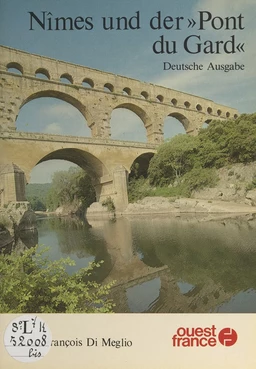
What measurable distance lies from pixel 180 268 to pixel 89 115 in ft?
62.0

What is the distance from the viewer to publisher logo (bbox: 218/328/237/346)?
10.6 feet

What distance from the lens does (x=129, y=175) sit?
23.6m

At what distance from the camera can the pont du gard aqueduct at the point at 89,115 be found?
57.3ft

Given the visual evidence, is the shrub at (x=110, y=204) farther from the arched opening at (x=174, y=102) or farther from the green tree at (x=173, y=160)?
the arched opening at (x=174, y=102)

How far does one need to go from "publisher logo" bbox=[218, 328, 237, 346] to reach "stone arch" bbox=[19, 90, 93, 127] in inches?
778

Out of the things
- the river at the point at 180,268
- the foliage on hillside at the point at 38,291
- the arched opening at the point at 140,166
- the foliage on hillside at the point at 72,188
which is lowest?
the river at the point at 180,268

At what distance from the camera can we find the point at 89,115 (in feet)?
75.4

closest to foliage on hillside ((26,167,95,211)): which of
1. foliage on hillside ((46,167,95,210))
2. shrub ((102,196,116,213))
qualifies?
foliage on hillside ((46,167,95,210))

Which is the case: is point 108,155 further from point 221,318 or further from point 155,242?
point 221,318

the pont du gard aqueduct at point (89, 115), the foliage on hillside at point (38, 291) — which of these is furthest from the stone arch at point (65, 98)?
the foliage on hillside at point (38, 291)

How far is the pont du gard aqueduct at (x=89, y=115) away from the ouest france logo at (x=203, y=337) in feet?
42.4

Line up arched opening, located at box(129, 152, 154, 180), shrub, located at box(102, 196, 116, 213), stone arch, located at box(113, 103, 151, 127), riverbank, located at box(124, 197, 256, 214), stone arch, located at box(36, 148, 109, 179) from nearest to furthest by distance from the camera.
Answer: riverbank, located at box(124, 197, 256, 214) < stone arch, located at box(36, 148, 109, 179) < shrub, located at box(102, 196, 116, 213) < arched opening, located at box(129, 152, 154, 180) < stone arch, located at box(113, 103, 151, 127)

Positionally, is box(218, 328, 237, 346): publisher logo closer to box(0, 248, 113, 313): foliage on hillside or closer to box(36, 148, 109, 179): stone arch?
box(0, 248, 113, 313): foliage on hillside

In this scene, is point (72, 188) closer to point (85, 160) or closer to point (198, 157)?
point (85, 160)
